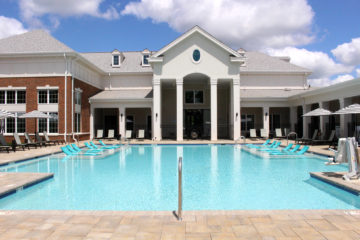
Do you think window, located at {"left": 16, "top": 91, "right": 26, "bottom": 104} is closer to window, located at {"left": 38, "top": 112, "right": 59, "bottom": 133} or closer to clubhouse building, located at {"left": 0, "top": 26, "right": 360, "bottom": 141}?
clubhouse building, located at {"left": 0, "top": 26, "right": 360, "bottom": 141}

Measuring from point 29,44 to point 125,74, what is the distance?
958 cm

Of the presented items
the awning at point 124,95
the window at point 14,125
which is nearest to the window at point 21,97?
the window at point 14,125

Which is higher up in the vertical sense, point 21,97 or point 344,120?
point 21,97

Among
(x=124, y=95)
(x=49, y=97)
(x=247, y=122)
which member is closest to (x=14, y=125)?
(x=49, y=97)

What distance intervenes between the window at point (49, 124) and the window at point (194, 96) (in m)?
12.9

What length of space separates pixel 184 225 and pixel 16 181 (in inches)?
234

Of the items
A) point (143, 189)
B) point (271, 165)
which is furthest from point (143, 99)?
point (143, 189)

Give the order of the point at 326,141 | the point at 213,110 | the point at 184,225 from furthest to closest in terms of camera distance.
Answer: the point at 213,110
the point at 326,141
the point at 184,225

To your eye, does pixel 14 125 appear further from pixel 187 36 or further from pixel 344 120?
pixel 344 120

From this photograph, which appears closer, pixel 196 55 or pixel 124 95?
pixel 196 55

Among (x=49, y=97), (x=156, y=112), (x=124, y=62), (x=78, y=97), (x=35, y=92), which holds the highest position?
Result: (x=124, y=62)

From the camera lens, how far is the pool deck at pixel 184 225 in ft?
14.4

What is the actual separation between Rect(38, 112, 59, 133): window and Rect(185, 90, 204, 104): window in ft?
42.3

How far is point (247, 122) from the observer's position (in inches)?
1176
